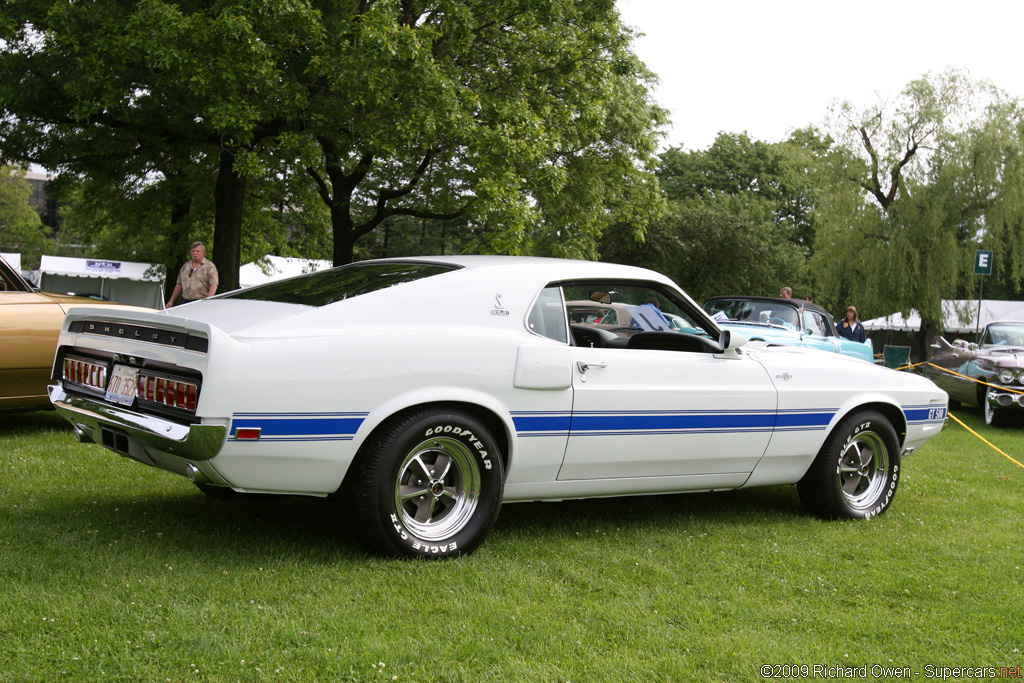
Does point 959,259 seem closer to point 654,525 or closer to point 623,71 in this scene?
point 623,71

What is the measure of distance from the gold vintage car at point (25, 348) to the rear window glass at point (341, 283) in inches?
100

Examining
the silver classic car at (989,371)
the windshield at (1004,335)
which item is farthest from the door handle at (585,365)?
the windshield at (1004,335)

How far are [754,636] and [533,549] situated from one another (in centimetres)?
136

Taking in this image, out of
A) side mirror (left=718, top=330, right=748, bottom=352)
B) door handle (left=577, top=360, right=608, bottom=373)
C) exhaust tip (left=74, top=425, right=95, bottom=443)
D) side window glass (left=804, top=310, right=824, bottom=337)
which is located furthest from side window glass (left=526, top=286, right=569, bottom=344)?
side window glass (left=804, top=310, right=824, bottom=337)

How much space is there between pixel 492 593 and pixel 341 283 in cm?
178

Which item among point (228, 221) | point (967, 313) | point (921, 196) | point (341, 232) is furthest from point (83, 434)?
point (967, 313)

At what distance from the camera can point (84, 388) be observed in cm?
447

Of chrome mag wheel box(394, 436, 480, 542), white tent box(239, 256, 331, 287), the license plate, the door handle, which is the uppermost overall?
white tent box(239, 256, 331, 287)

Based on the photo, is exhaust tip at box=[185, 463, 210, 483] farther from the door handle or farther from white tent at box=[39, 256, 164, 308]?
white tent at box=[39, 256, 164, 308]

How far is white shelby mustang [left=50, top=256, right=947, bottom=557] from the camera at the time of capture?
386 centimetres

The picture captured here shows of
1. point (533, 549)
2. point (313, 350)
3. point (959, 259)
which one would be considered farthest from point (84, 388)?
point (959, 259)

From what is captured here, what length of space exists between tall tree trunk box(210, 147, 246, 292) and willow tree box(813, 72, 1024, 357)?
20.6m

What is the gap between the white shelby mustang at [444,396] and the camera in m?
3.86

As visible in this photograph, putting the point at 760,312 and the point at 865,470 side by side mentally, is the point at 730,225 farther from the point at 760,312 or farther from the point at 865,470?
the point at 865,470
